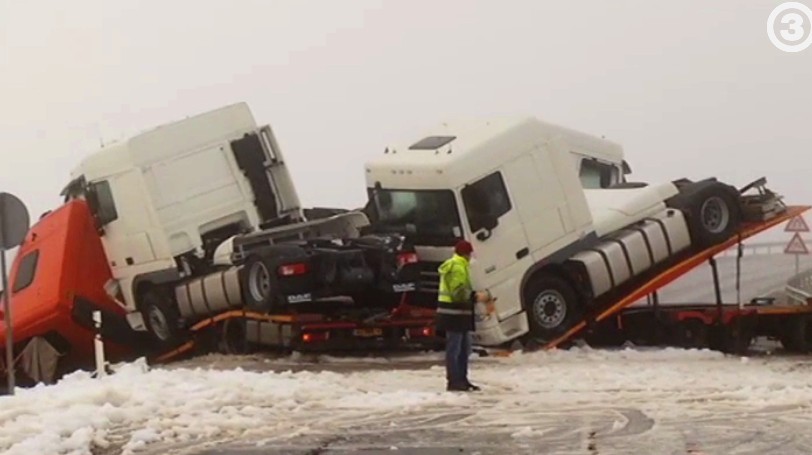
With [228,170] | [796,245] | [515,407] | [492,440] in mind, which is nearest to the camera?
[492,440]

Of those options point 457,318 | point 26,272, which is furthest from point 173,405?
point 26,272

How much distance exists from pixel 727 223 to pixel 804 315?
176 cm

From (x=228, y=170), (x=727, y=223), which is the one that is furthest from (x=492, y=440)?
(x=228, y=170)

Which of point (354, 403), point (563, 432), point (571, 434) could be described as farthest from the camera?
point (354, 403)

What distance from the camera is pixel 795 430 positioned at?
11.2m

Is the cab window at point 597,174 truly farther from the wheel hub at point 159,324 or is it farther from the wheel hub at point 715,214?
the wheel hub at point 159,324

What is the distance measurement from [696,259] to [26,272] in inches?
400

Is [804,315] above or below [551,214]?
below

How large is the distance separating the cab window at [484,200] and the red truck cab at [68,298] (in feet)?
20.3

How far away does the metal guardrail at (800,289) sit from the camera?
19531 millimetres

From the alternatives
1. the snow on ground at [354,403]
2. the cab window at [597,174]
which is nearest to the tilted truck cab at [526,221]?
the cab window at [597,174]

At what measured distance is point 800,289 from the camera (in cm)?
1992

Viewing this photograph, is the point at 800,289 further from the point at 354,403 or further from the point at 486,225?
the point at 354,403

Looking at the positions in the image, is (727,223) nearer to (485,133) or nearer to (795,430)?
(485,133)
